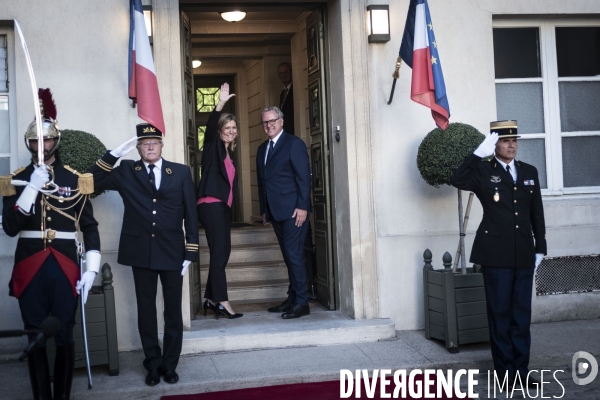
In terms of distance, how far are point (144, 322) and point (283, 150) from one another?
2.13 metres

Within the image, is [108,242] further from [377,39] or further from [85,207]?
[377,39]

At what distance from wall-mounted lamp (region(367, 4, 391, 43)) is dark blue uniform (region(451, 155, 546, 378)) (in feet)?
5.67

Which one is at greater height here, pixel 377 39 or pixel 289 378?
A: pixel 377 39

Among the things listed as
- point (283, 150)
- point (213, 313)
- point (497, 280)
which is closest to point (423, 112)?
point (283, 150)

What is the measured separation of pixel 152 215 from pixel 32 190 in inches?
38.2

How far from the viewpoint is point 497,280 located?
17.4ft

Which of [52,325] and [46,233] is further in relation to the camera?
[46,233]

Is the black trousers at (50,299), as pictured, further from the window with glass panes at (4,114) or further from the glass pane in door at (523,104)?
the glass pane in door at (523,104)

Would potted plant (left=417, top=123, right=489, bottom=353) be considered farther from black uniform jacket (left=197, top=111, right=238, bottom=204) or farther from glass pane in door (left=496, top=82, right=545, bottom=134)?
black uniform jacket (left=197, top=111, right=238, bottom=204)

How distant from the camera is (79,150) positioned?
5660 mm

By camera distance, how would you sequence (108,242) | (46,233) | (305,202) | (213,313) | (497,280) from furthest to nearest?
(213,313)
(305,202)
(108,242)
(497,280)
(46,233)

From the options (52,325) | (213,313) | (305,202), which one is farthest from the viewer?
(213,313)

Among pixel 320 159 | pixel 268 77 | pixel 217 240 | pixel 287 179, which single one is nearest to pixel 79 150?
pixel 217 240

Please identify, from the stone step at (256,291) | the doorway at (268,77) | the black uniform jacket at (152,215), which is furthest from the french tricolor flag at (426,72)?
the stone step at (256,291)
